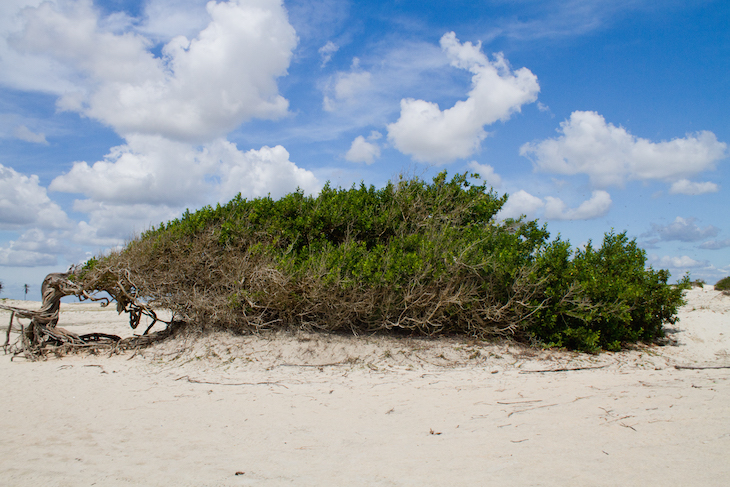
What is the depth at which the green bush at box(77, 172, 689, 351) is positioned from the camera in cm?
857

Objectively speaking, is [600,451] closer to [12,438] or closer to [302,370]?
[302,370]

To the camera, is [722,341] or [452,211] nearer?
[722,341]

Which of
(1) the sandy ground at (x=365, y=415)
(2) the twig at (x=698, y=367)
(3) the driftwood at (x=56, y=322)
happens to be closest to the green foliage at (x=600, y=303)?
(1) the sandy ground at (x=365, y=415)

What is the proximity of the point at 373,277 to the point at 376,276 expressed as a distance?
0.39ft

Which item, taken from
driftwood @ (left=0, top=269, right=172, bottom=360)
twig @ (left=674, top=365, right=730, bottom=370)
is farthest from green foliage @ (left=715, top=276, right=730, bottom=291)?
driftwood @ (left=0, top=269, right=172, bottom=360)

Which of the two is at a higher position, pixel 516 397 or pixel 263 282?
pixel 263 282

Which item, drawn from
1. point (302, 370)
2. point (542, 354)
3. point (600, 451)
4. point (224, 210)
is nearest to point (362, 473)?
point (600, 451)

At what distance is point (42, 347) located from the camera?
10.1 metres

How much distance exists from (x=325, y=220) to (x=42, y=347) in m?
7.20

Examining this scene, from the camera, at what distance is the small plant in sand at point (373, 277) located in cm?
858

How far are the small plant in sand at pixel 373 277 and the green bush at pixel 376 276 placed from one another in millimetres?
28

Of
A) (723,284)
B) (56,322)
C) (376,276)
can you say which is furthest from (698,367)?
(723,284)

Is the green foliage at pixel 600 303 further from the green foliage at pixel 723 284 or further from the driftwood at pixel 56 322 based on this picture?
the green foliage at pixel 723 284

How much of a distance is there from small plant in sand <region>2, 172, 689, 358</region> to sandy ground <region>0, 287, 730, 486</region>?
53 centimetres
